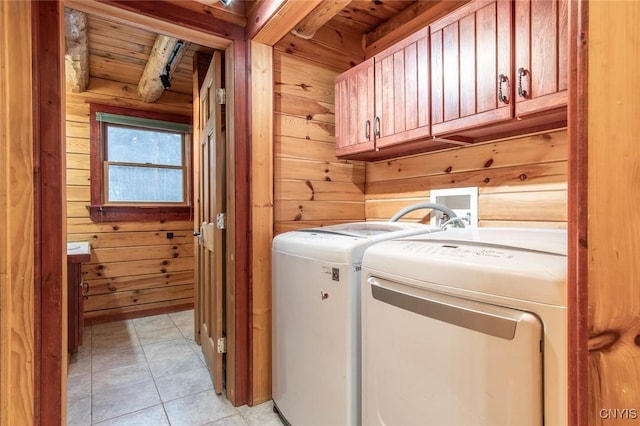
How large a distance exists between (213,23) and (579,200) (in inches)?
73.4

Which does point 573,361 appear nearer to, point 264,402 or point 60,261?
point 60,261

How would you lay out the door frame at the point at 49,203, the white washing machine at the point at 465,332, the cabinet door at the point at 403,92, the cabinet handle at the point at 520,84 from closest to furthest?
the white washing machine at the point at 465,332
the door frame at the point at 49,203
the cabinet handle at the point at 520,84
the cabinet door at the point at 403,92

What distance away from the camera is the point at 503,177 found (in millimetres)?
1585

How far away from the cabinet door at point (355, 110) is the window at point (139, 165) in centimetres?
238

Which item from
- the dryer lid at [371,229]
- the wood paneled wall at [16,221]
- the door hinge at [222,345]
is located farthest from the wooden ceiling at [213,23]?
the door hinge at [222,345]

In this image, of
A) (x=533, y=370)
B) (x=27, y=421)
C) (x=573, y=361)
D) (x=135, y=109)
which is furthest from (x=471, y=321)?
(x=135, y=109)

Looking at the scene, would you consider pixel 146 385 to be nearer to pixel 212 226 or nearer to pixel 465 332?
pixel 212 226

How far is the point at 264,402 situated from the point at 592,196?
1.95 meters

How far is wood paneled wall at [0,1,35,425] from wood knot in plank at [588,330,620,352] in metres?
1.38

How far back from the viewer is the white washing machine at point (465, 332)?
2.20 ft

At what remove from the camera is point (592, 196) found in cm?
48

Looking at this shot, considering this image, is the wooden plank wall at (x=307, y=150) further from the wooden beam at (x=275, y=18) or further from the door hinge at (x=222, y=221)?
the door hinge at (x=222, y=221)

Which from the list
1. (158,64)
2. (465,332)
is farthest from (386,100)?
(158,64)

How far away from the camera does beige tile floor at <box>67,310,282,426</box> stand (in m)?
1.76
